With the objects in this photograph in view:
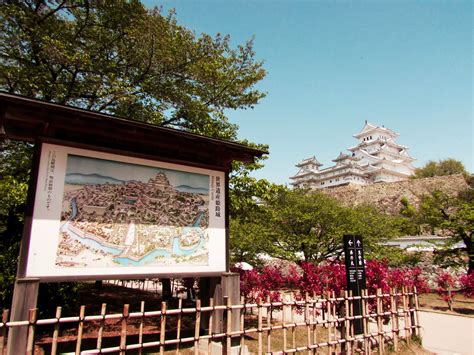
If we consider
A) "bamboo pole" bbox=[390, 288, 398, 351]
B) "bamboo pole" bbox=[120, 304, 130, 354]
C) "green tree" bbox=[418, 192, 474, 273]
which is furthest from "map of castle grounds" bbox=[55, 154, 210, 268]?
"green tree" bbox=[418, 192, 474, 273]

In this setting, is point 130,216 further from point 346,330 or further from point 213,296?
point 346,330

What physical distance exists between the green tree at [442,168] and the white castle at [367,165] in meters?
7.40

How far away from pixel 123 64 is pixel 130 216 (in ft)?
23.7

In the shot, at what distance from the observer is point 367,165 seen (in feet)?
192

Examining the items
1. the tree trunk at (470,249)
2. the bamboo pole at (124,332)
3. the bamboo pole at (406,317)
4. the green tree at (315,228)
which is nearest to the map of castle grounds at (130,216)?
the bamboo pole at (124,332)

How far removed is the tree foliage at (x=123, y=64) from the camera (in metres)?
8.70

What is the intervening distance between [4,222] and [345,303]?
33.3ft

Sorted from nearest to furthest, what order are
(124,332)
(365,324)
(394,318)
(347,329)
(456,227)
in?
(124,332) < (347,329) < (365,324) < (394,318) < (456,227)

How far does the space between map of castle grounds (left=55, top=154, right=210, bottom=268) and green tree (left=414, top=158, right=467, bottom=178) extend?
171ft

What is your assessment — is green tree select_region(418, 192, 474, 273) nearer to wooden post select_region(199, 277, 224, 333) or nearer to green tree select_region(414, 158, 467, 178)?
wooden post select_region(199, 277, 224, 333)

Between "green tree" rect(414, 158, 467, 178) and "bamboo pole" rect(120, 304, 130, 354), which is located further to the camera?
"green tree" rect(414, 158, 467, 178)

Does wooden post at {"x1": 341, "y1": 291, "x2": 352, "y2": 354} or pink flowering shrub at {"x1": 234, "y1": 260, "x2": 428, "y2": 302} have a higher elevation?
pink flowering shrub at {"x1": 234, "y1": 260, "x2": 428, "y2": 302}

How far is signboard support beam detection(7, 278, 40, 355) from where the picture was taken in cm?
365

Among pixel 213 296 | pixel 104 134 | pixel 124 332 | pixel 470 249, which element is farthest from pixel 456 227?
pixel 104 134
